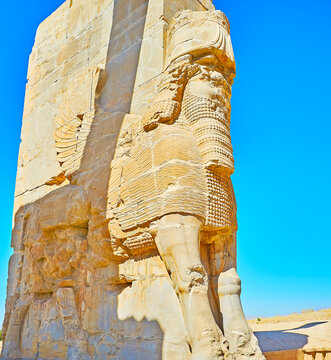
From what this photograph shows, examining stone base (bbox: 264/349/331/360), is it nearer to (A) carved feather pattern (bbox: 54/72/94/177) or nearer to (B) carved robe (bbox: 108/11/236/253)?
(B) carved robe (bbox: 108/11/236/253)

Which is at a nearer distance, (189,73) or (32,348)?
(189,73)

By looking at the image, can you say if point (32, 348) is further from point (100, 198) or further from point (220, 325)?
point (220, 325)

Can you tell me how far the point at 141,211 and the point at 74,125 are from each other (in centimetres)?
185

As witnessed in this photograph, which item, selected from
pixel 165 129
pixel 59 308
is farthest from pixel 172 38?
pixel 59 308

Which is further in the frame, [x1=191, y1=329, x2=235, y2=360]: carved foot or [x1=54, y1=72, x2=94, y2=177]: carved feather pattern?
[x1=54, y1=72, x2=94, y2=177]: carved feather pattern

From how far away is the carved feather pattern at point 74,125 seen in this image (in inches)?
191

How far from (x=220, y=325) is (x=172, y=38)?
276 centimetres

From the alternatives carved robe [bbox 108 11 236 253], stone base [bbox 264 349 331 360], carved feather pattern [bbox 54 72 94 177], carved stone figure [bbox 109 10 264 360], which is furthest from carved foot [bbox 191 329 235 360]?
carved feather pattern [bbox 54 72 94 177]

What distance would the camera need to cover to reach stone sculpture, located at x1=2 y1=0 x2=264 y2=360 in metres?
3.35

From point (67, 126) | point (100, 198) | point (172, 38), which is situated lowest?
point (100, 198)

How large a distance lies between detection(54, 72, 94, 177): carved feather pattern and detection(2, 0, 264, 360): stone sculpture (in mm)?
18

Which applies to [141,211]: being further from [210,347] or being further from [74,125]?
[74,125]

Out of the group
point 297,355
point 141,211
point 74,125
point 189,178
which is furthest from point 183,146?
point 297,355

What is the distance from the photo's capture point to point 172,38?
13.8 feet
